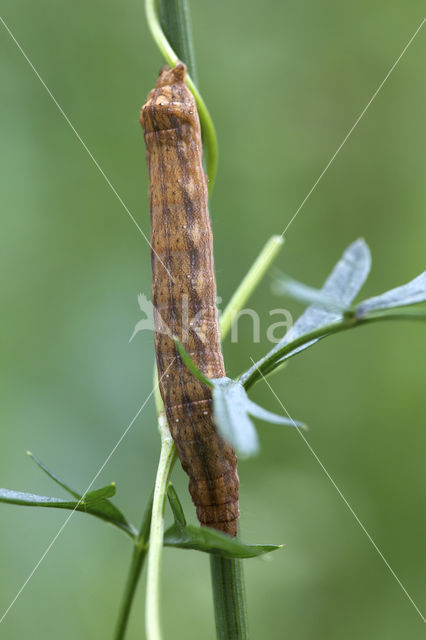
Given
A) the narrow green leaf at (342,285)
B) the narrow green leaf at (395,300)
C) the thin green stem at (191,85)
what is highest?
the thin green stem at (191,85)

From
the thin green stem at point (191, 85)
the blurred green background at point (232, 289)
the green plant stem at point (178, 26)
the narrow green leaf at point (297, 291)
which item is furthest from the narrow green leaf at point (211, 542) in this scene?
the blurred green background at point (232, 289)

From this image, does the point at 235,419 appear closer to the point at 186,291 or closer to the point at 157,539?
the point at 157,539

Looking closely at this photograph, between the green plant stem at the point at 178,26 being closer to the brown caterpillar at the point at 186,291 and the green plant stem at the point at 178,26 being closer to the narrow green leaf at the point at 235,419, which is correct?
the brown caterpillar at the point at 186,291

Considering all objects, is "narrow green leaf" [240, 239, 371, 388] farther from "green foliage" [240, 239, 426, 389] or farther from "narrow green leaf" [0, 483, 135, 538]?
"narrow green leaf" [0, 483, 135, 538]

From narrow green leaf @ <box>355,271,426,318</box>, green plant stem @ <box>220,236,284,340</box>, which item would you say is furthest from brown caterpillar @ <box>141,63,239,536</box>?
narrow green leaf @ <box>355,271,426,318</box>

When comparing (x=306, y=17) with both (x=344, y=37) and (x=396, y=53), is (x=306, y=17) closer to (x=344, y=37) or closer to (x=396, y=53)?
(x=344, y=37)
